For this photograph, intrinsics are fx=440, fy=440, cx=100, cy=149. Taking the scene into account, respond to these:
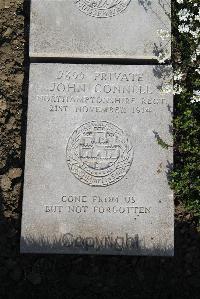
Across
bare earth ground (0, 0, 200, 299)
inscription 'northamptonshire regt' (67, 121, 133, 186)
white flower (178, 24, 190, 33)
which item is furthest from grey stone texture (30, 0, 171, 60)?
bare earth ground (0, 0, 200, 299)

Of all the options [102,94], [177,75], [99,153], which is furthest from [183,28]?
[99,153]

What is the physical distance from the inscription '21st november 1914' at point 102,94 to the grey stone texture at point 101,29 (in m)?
0.23

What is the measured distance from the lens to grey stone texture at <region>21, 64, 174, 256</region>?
154 inches

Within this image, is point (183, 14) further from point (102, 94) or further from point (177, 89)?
point (102, 94)

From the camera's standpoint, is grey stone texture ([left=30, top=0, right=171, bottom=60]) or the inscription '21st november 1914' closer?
the inscription '21st november 1914'

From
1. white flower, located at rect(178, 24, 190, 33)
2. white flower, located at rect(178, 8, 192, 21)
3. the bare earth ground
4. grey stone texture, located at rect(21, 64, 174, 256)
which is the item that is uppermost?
white flower, located at rect(178, 8, 192, 21)

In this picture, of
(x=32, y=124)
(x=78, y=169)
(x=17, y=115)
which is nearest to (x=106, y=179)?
(x=78, y=169)

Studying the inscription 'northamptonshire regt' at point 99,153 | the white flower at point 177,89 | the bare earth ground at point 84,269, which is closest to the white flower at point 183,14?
the white flower at point 177,89

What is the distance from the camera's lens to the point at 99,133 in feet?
13.2

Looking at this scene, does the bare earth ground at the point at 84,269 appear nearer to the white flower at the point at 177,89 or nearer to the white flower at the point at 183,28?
the white flower at the point at 177,89

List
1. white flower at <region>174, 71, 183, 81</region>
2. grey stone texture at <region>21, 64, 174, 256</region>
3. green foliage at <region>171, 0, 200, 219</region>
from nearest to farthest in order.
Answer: grey stone texture at <region>21, 64, 174, 256</region>, green foliage at <region>171, 0, 200, 219</region>, white flower at <region>174, 71, 183, 81</region>

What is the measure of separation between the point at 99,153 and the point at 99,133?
0.61 ft

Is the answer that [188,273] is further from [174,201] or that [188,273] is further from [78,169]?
[78,169]

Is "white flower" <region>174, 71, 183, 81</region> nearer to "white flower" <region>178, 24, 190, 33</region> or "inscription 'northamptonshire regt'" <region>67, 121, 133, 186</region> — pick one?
"white flower" <region>178, 24, 190, 33</region>
